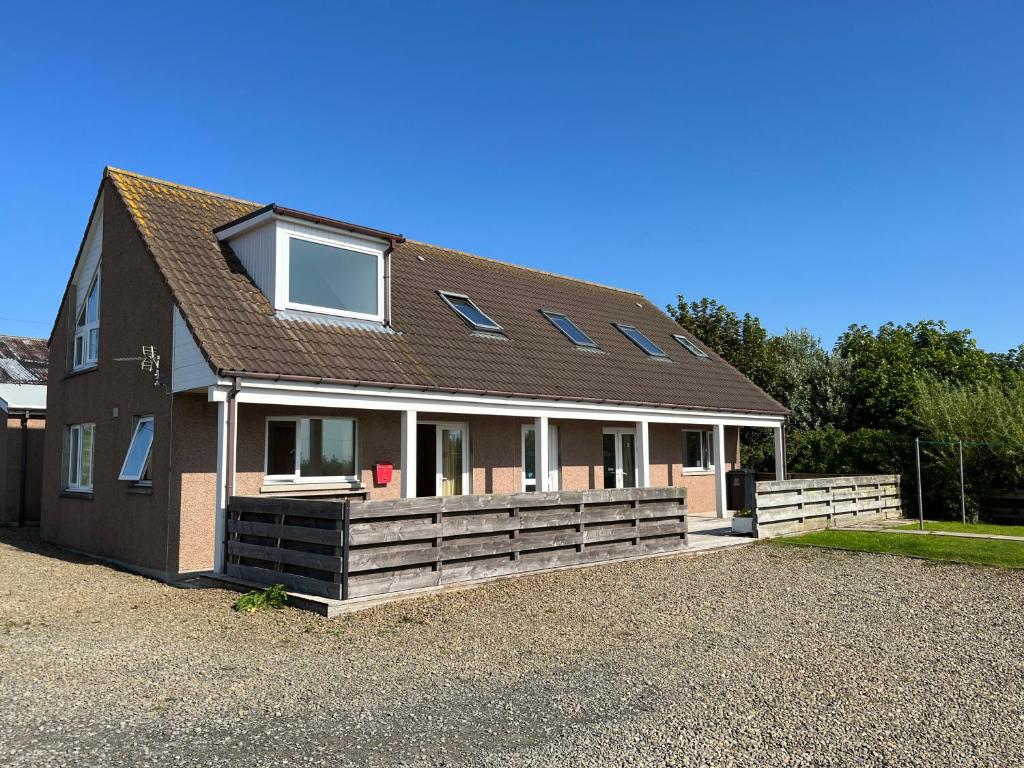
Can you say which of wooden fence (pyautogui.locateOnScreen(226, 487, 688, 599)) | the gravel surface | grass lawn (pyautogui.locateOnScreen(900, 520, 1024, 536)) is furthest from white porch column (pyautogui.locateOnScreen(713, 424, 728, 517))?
the gravel surface

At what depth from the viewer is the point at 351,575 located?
902cm

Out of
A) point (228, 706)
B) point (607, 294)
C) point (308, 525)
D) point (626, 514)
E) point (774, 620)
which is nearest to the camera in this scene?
point (228, 706)

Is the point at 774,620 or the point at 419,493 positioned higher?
the point at 419,493

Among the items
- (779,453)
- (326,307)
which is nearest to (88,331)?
(326,307)

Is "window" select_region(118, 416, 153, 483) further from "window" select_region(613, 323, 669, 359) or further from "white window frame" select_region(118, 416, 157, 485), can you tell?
"window" select_region(613, 323, 669, 359)

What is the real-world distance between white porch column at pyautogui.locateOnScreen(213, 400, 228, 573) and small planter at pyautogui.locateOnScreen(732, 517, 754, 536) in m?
9.32

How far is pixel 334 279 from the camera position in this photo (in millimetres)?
13594

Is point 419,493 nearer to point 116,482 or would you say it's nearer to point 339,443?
point 339,443

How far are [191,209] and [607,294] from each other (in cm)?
1308

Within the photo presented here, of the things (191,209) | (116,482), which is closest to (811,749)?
(116,482)

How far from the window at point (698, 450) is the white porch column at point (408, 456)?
31.8 ft

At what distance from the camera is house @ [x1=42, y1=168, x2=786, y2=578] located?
11.5m

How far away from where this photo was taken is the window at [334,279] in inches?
514

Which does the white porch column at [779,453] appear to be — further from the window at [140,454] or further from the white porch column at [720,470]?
the window at [140,454]
